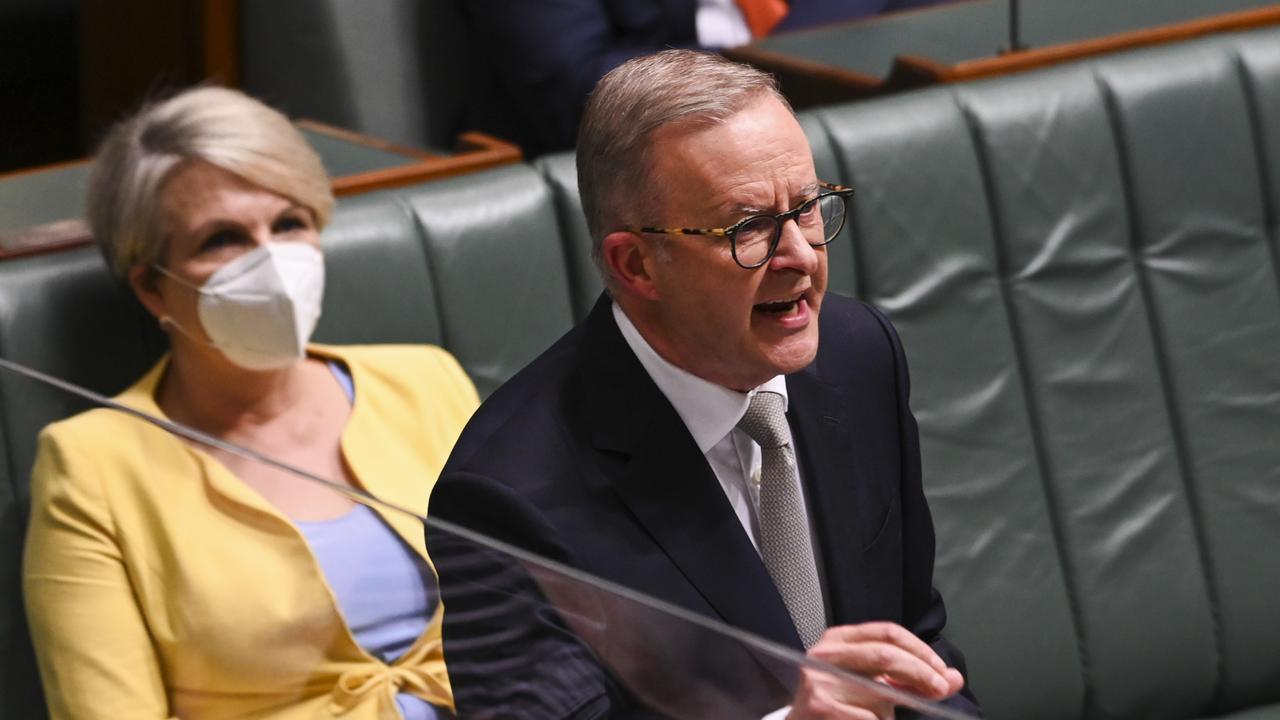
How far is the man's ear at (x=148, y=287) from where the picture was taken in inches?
55.6

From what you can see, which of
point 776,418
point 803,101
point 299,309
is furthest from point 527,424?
point 803,101

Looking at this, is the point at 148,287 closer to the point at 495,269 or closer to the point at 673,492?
the point at 495,269

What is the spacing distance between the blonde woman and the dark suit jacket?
0.33 ft

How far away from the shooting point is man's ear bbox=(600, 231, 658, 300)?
92 centimetres

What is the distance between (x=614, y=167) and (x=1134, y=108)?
1.08 meters

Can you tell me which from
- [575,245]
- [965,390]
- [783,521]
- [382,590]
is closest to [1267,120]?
[965,390]

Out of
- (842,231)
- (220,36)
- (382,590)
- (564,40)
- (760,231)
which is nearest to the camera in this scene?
(382,590)

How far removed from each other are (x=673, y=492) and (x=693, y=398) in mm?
57

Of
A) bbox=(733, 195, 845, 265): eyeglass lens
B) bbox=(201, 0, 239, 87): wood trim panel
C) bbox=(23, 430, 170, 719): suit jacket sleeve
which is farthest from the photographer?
bbox=(201, 0, 239, 87): wood trim panel

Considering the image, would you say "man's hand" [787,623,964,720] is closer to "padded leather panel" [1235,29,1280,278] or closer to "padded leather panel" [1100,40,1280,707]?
"padded leather panel" [1100,40,1280,707]

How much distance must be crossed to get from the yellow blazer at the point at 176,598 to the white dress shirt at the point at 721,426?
0.50ft

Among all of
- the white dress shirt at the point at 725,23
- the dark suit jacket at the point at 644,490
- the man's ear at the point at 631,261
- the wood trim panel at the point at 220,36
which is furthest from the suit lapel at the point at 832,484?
the wood trim panel at the point at 220,36

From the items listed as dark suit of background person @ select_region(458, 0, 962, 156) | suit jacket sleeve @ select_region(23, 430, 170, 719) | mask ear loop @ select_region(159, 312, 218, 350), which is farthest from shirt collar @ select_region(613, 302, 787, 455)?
dark suit of background person @ select_region(458, 0, 962, 156)

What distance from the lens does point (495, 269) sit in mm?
1646
